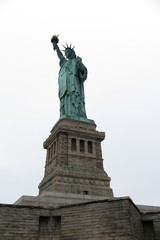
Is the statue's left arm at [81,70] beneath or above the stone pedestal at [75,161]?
above

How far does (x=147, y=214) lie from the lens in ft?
55.1

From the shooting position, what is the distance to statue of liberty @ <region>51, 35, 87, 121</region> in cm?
3419

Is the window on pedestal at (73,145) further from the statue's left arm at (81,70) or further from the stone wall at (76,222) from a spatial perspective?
the stone wall at (76,222)

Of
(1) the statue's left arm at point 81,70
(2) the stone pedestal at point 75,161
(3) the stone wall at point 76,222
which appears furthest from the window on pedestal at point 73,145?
(3) the stone wall at point 76,222

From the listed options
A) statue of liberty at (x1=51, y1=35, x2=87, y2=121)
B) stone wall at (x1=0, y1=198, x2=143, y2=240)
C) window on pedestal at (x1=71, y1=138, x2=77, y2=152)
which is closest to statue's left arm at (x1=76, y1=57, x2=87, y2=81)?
statue of liberty at (x1=51, y1=35, x2=87, y2=121)

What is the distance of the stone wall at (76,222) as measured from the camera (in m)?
14.1

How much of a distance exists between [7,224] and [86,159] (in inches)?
647

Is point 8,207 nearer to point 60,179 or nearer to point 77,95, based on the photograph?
point 60,179

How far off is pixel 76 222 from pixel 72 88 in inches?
874

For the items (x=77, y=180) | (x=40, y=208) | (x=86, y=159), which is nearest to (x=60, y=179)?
(x=77, y=180)

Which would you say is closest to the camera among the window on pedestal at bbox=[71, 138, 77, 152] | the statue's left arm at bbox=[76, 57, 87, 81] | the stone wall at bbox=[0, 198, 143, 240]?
the stone wall at bbox=[0, 198, 143, 240]

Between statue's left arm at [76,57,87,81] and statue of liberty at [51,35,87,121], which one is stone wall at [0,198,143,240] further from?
statue's left arm at [76,57,87,81]

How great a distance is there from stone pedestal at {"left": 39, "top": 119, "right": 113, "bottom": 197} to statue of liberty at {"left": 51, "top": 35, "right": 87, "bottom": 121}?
2.03 meters

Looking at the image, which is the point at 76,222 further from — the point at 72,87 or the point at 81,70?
the point at 81,70
